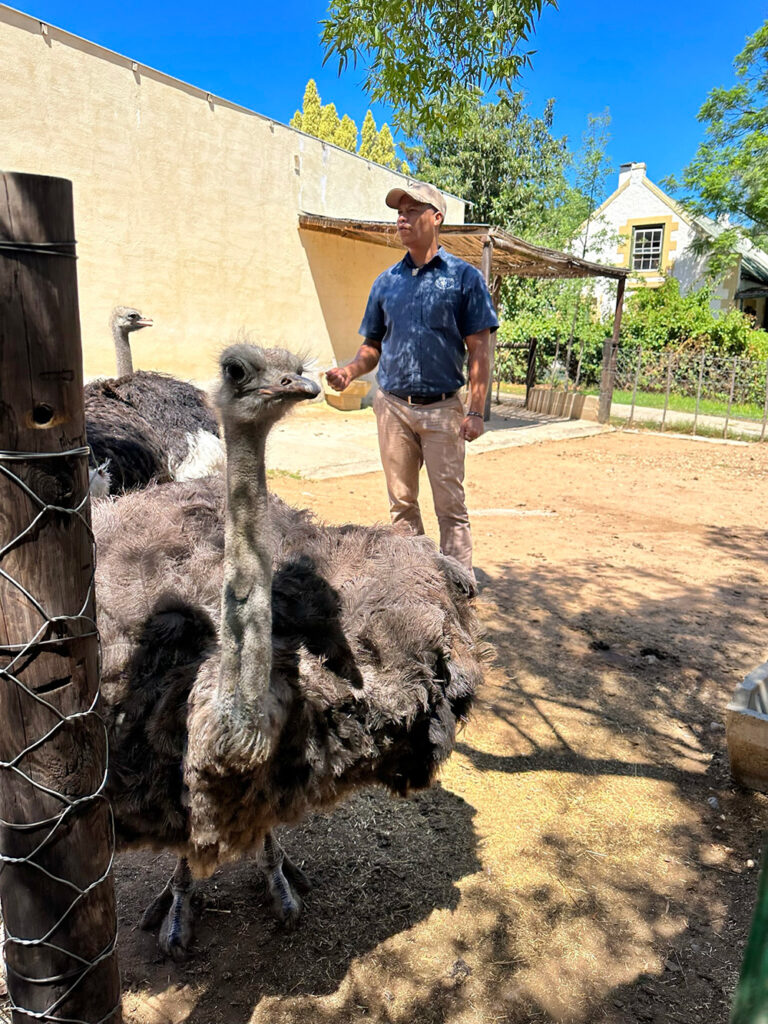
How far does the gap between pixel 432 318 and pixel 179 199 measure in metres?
A: 8.58

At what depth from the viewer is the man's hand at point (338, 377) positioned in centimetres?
299

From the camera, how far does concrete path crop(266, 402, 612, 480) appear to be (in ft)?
28.0

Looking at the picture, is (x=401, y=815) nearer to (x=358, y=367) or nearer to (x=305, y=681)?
(x=305, y=681)

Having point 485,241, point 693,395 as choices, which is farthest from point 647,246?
point 485,241

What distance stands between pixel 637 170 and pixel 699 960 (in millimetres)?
28218

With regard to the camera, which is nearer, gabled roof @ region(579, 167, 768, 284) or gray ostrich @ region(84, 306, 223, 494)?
gray ostrich @ region(84, 306, 223, 494)

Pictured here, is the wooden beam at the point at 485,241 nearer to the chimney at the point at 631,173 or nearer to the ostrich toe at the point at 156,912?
the ostrich toe at the point at 156,912

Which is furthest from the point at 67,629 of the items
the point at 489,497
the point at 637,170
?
the point at 637,170

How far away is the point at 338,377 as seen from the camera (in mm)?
3094

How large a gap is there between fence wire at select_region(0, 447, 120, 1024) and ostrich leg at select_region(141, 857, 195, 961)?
69cm

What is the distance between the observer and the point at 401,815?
2926 millimetres

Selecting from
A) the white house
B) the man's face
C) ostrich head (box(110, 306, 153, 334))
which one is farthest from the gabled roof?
the man's face

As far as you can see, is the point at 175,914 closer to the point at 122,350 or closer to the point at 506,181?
the point at 122,350

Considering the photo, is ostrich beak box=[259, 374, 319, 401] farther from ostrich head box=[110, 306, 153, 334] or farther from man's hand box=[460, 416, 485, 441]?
→ ostrich head box=[110, 306, 153, 334]
